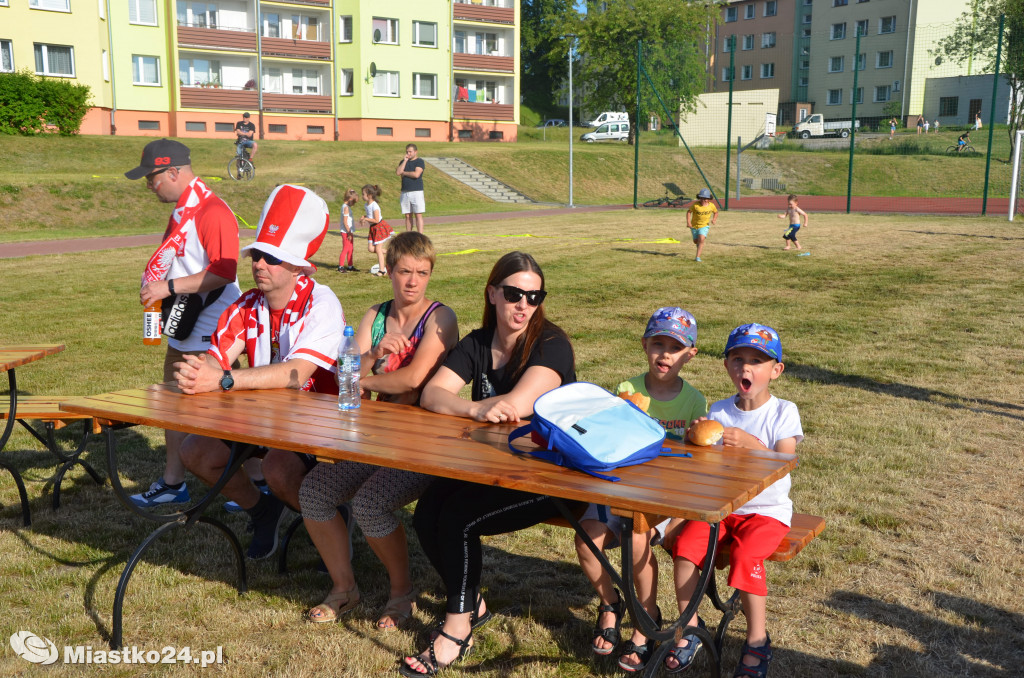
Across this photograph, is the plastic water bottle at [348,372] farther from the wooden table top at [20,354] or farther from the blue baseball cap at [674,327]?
the wooden table top at [20,354]

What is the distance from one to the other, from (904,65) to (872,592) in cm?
6375

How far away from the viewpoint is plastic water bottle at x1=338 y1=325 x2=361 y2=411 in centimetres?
379

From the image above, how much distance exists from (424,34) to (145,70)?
49.5ft

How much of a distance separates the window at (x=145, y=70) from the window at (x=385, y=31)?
11335 mm

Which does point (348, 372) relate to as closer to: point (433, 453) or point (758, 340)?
point (433, 453)

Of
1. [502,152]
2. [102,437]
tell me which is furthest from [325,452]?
[502,152]

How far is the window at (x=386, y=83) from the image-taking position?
4838 centimetres

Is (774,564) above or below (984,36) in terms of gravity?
below

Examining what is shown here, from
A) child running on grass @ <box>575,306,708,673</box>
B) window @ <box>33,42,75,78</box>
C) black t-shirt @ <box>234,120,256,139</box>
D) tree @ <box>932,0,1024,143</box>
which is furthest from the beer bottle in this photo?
window @ <box>33,42,75,78</box>

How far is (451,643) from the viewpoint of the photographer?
11.2ft

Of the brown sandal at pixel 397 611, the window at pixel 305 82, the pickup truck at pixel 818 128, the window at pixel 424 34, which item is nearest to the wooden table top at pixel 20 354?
the brown sandal at pixel 397 611

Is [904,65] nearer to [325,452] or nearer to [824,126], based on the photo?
[824,126]

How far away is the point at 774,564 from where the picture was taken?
4.31m

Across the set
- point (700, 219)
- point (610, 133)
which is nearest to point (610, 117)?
point (610, 133)
